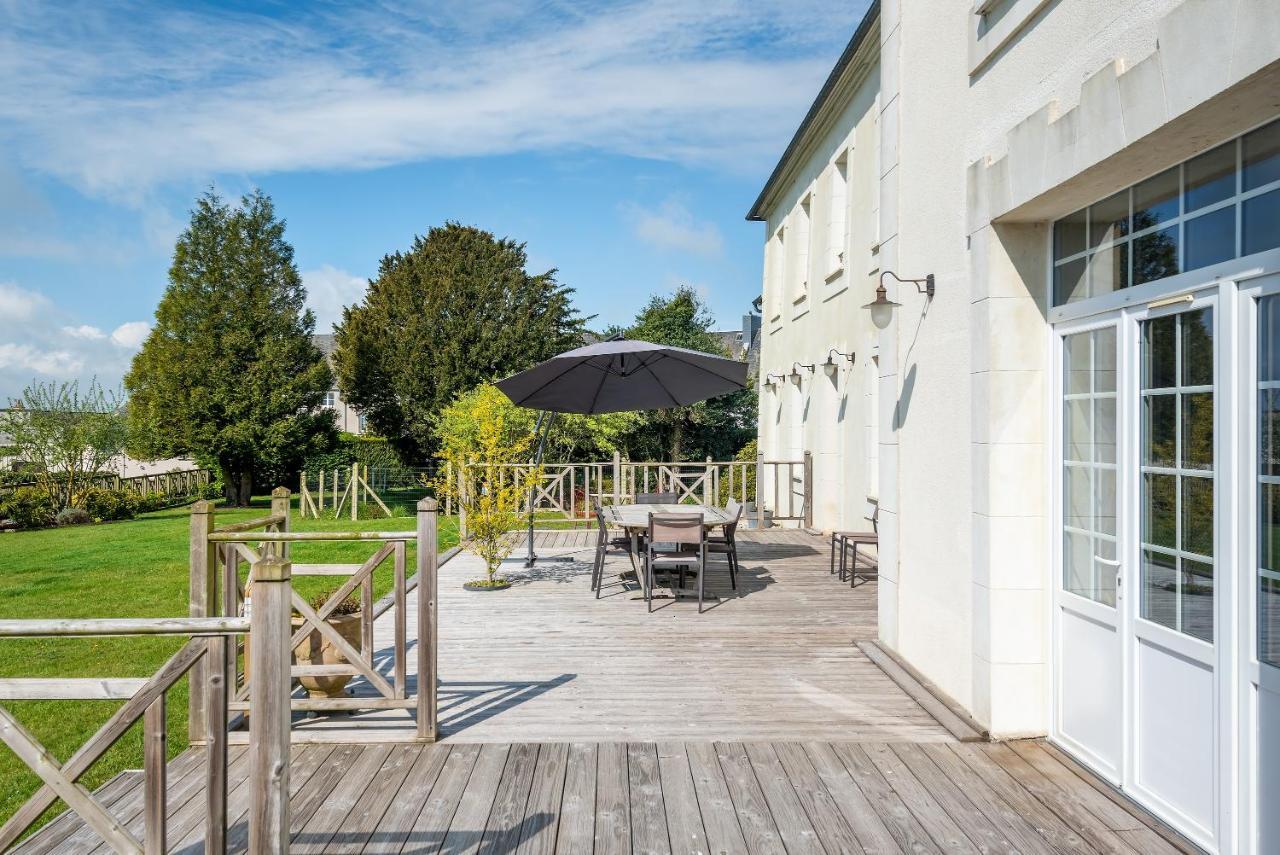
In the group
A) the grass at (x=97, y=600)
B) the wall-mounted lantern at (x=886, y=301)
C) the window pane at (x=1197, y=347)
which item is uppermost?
the wall-mounted lantern at (x=886, y=301)

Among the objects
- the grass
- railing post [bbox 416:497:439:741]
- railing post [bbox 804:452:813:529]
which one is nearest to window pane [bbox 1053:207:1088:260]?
railing post [bbox 416:497:439:741]

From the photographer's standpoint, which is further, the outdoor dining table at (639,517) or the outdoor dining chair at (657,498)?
the outdoor dining chair at (657,498)

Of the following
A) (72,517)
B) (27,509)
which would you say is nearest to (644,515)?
(27,509)

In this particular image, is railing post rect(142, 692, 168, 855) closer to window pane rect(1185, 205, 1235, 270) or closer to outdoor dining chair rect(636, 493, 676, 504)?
window pane rect(1185, 205, 1235, 270)

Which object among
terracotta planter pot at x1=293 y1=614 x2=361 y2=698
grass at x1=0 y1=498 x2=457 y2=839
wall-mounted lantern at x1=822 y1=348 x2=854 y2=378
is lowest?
grass at x1=0 y1=498 x2=457 y2=839

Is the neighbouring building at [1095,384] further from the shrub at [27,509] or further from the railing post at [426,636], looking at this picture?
the shrub at [27,509]

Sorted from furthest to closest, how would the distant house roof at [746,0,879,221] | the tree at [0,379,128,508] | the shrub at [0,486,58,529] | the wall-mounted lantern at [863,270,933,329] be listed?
1. the tree at [0,379,128,508]
2. the shrub at [0,486,58,529]
3. the distant house roof at [746,0,879,221]
4. the wall-mounted lantern at [863,270,933,329]

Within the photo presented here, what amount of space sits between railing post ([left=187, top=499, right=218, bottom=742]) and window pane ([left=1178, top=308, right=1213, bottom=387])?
4.43 metres

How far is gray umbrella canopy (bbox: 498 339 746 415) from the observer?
800 centimetres

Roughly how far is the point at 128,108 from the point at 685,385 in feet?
33.6

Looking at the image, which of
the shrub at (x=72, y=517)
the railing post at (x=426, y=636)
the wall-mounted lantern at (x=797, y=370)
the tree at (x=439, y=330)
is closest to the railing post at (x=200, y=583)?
the railing post at (x=426, y=636)

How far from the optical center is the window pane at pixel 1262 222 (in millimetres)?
2482

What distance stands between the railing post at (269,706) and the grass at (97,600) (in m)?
2.37

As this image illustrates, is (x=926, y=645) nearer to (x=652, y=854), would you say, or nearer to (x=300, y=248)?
(x=652, y=854)
